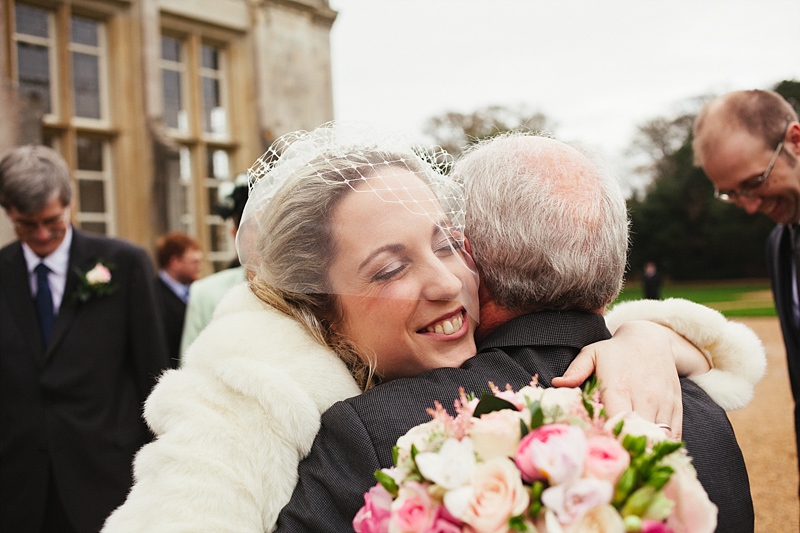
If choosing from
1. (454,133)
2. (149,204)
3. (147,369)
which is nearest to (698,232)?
(454,133)

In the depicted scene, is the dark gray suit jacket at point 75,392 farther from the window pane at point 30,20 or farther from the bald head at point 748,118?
the window pane at point 30,20

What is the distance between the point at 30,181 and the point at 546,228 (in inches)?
133

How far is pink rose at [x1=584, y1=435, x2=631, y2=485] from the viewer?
1026 mm

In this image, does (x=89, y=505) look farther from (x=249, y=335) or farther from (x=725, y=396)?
(x=725, y=396)

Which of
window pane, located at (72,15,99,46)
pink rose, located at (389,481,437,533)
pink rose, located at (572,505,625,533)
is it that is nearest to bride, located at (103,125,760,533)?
pink rose, located at (389,481,437,533)

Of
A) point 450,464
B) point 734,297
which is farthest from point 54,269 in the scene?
point 734,297

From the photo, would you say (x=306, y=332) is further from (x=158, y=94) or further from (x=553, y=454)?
(x=158, y=94)

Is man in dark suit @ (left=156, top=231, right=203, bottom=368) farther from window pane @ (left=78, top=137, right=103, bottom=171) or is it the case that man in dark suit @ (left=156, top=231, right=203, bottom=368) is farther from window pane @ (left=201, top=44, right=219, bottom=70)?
window pane @ (left=201, top=44, right=219, bottom=70)

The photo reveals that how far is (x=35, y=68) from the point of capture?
32.1ft

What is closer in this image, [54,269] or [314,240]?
[314,240]

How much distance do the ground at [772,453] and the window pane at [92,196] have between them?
32.4 feet

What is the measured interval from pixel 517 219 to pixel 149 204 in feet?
31.2

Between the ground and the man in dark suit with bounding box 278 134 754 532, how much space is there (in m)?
5.37

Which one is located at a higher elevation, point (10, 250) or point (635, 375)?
point (10, 250)
